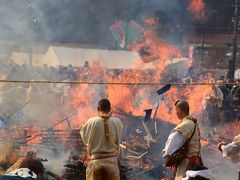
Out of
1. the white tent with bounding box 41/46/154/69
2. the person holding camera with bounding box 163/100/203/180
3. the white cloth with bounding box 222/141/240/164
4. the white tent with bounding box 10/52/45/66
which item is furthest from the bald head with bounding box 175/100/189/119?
the white tent with bounding box 10/52/45/66

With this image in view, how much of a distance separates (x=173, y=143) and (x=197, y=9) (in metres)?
20.0

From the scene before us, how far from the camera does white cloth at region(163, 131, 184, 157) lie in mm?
5730

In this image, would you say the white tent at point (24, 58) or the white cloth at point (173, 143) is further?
the white tent at point (24, 58)

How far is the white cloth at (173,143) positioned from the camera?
18.8 ft

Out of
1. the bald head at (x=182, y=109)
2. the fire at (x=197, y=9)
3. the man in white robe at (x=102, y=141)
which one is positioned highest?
the fire at (x=197, y=9)

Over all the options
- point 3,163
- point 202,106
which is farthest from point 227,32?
point 3,163

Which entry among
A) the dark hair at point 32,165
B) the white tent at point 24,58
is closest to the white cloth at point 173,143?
the dark hair at point 32,165

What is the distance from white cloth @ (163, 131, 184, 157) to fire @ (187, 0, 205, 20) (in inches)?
764

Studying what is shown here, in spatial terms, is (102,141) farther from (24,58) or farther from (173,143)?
(24,58)

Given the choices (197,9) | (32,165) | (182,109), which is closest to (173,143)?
(182,109)

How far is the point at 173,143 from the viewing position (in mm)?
5742

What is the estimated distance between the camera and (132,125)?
12.1 meters

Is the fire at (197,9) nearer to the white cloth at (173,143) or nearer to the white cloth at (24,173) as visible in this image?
the white cloth at (173,143)

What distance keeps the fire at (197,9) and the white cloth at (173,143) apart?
19402 millimetres
